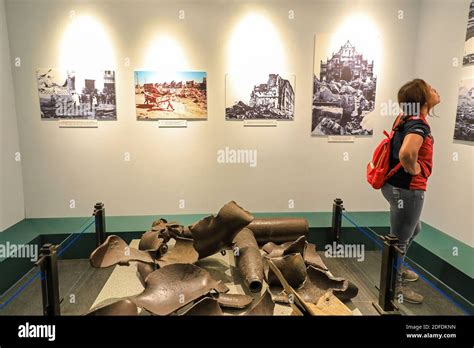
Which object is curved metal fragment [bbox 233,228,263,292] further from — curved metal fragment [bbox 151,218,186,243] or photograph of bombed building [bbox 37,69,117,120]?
photograph of bombed building [bbox 37,69,117,120]

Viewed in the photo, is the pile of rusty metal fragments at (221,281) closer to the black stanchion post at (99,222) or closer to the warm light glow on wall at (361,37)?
the black stanchion post at (99,222)

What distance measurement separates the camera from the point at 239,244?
129 inches

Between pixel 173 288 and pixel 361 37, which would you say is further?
pixel 361 37

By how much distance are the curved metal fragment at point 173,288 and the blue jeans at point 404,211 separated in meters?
1.54

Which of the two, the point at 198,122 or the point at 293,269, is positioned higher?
the point at 198,122

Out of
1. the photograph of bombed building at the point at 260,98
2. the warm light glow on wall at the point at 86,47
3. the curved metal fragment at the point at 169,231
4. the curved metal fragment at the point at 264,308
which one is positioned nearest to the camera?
the curved metal fragment at the point at 264,308

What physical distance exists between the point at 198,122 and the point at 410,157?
301 centimetres

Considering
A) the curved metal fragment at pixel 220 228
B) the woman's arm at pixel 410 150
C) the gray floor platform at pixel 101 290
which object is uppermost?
the woman's arm at pixel 410 150

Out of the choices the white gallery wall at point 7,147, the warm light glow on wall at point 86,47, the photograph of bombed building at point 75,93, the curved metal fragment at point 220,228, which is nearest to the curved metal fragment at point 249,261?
the curved metal fragment at point 220,228

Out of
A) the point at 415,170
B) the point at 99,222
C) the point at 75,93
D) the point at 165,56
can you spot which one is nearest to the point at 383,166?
the point at 415,170

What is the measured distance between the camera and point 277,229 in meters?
Result: 3.82

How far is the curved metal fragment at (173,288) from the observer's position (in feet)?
7.86

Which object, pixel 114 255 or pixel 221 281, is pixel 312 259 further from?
pixel 114 255

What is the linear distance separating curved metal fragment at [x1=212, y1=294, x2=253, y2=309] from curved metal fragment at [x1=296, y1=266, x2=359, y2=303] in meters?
0.48
